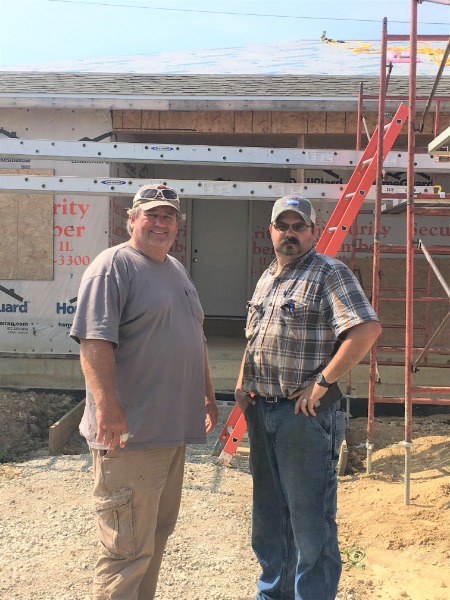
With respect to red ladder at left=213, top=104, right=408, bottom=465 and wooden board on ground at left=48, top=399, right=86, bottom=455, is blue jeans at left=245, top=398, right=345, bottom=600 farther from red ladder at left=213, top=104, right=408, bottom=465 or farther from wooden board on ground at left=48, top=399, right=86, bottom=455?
wooden board on ground at left=48, top=399, right=86, bottom=455

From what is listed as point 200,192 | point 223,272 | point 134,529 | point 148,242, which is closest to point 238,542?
point 134,529

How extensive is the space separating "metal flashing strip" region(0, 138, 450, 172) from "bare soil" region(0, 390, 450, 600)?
112 inches

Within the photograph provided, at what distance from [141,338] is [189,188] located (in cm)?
357

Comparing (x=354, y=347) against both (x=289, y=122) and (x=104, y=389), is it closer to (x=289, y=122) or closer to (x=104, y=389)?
(x=104, y=389)

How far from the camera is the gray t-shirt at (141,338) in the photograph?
8.18 ft

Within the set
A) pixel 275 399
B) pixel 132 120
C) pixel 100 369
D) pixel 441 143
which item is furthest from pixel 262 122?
pixel 100 369

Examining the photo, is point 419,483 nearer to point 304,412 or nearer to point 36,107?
point 304,412

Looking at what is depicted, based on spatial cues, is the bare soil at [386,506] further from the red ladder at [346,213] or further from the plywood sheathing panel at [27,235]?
the plywood sheathing panel at [27,235]

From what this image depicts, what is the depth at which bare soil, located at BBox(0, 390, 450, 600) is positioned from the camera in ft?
11.3

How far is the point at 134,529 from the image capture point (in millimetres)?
2508

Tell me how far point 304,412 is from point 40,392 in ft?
21.6

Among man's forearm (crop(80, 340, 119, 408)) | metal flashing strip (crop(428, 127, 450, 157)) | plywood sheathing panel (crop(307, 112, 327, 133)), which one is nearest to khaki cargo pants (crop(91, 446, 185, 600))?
man's forearm (crop(80, 340, 119, 408))

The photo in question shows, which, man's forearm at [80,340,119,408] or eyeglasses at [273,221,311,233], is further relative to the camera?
eyeglasses at [273,221,311,233]

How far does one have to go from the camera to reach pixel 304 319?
8.64 feet
